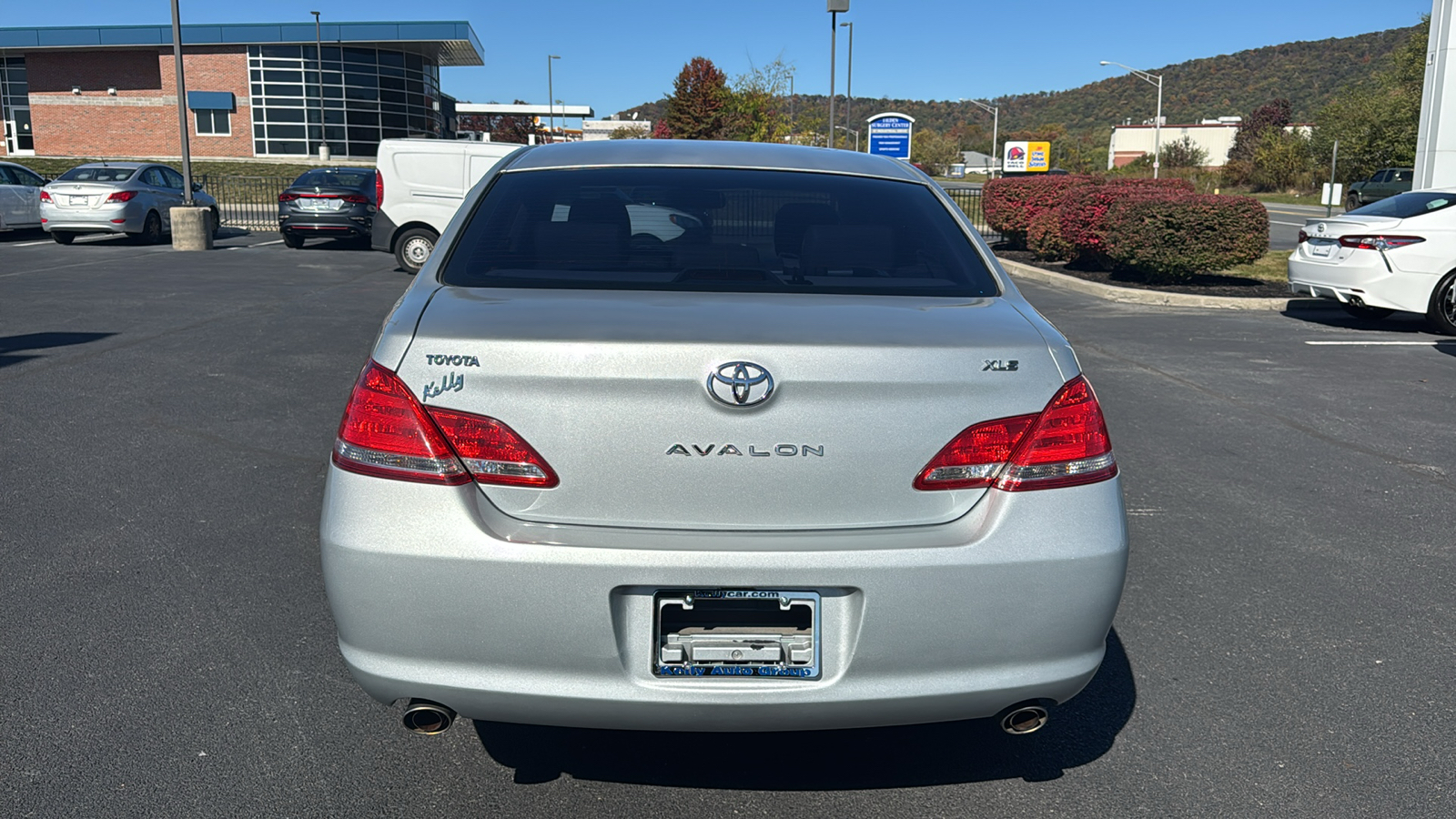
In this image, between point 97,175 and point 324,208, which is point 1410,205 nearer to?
point 324,208

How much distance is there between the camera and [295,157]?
55156mm

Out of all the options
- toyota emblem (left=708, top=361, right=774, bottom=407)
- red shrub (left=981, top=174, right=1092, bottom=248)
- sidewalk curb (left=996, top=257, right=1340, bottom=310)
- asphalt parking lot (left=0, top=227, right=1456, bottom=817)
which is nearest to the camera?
toyota emblem (left=708, top=361, right=774, bottom=407)

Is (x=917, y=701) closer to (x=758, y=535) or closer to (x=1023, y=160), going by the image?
(x=758, y=535)

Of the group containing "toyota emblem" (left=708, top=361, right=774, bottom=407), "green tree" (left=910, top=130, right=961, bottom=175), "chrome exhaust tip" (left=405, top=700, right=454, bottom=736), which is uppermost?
"green tree" (left=910, top=130, right=961, bottom=175)

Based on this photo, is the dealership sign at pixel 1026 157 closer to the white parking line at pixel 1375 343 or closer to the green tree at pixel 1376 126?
the green tree at pixel 1376 126

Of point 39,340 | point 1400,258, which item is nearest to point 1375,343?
point 1400,258

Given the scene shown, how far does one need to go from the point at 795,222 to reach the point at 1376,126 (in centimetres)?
6080

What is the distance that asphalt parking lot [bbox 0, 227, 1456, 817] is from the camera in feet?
9.62

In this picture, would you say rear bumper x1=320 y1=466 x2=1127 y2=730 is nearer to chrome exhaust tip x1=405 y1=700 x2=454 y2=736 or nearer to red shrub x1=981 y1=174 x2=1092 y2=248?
chrome exhaust tip x1=405 y1=700 x2=454 y2=736

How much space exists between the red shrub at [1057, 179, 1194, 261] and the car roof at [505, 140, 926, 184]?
13339 mm

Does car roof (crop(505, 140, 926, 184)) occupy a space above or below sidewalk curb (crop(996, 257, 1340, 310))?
above

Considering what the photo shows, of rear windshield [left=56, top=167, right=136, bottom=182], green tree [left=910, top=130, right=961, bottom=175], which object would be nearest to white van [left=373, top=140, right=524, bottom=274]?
rear windshield [left=56, top=167, right=136, bottom=182]

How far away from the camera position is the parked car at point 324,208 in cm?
2197

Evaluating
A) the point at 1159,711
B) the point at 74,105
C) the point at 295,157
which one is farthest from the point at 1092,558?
the point at 74,105
